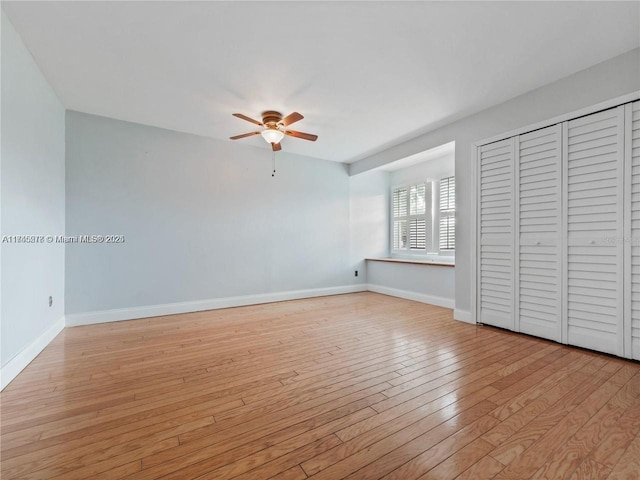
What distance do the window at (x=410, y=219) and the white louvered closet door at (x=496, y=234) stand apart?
6.13ft

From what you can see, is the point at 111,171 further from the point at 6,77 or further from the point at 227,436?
the point at 227,436

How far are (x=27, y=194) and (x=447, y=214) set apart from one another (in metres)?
5.35

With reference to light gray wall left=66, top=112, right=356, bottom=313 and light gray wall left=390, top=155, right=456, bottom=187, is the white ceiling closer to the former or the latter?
light gray wall left=66, top=112, right=356, bottom=313

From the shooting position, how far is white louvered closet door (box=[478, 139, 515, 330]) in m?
3.02

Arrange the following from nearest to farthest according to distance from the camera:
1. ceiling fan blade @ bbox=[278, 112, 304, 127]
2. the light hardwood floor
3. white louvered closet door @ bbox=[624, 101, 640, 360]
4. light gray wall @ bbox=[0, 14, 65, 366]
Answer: the light hardwood floor
light gray wall @ bbox=[0, 14, 65, 366]
white louvered closet door @ bbox=[624, 101, 640, 360]
ceiling fan blade @ bbox=[278, 112, 304, 127]

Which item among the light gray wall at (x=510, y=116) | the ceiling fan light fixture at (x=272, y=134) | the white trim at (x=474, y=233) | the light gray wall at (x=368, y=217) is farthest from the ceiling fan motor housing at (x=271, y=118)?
the light gray wall at (x=368, y=217)

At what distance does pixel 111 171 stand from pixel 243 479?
12.4 ft

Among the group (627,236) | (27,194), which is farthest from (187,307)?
(627,236)

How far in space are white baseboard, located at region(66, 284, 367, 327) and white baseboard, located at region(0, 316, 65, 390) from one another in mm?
331

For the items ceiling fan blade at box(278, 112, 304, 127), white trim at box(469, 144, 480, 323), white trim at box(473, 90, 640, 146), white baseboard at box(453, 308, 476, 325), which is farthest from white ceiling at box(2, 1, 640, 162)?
white baseboard at box(453, 308, 476, 325)

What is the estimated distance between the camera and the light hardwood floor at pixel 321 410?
121 cm

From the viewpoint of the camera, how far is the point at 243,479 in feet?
3.72

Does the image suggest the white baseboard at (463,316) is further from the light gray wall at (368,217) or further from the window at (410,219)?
the light gray wall at (368,217)

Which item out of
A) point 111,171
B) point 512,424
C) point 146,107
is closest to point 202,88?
point 146,107
